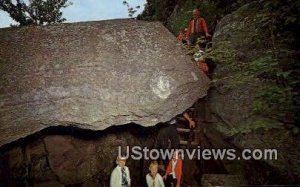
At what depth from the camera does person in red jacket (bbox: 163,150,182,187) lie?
7.43 meters

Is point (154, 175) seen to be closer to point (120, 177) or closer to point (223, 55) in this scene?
point (120, 177)

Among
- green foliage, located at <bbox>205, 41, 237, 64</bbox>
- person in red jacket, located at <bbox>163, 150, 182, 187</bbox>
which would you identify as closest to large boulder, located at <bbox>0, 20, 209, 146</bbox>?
green foliage, located at <bbox>205, 41, 237, 64</bbox>

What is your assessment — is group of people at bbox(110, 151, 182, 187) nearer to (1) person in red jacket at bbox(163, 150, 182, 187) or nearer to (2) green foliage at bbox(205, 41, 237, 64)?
(1) person in red jacket at bbox(163, 150, 182, 187)

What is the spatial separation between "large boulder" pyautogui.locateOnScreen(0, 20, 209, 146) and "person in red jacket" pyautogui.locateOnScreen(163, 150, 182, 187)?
0.93 metres

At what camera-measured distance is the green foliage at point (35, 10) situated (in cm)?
1730

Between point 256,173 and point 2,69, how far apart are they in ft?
20.3

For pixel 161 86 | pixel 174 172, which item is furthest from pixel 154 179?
pixel 161 86

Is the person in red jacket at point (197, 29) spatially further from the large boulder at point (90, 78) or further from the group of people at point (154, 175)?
the group of people at point (154, 175)

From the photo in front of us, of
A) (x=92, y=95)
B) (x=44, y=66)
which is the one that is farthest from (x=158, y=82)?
(x=44, y=66)

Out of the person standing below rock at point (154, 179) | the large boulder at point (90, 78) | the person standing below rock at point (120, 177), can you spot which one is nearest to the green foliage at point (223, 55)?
the large boulder at point (90, 78)

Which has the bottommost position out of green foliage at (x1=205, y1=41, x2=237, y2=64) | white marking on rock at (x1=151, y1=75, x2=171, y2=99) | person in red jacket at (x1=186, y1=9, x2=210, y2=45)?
white marking on rock at (x1=151, y1=75, x2=171, y2=99)

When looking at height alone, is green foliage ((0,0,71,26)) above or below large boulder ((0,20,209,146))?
above

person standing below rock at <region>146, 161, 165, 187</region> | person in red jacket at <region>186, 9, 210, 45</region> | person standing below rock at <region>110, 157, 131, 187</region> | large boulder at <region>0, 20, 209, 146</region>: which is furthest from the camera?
person in red jacket at <region>186, 9, 210, 45</region>

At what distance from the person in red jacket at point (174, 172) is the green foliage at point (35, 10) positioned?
534 inches
